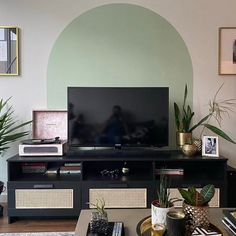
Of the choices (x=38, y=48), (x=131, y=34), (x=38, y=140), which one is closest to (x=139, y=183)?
(x=38, y=140)

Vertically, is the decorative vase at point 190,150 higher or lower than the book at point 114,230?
higher

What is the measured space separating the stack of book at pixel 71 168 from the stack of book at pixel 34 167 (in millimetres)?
182

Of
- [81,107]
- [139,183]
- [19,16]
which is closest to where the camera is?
[139,183]

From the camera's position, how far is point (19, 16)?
116 inches

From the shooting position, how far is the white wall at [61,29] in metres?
2.95

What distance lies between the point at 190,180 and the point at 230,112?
3.01ft

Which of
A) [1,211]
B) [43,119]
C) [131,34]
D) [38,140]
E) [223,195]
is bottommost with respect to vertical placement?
[1,211]

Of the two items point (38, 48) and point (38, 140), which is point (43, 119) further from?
point (38, 48)

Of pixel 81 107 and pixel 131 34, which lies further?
pixel 131 34

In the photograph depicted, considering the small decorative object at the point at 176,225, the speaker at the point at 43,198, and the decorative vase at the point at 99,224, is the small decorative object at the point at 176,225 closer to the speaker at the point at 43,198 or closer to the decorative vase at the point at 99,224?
the decorative vase at the point at 99,224

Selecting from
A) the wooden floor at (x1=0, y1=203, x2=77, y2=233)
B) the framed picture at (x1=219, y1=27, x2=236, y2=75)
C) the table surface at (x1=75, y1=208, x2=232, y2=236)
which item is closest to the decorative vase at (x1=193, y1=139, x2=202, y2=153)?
the framed picture at (x1=219, y1=27, x2=236, y2=75)

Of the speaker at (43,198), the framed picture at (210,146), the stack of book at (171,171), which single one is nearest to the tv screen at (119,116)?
the stack of book at (171,171)

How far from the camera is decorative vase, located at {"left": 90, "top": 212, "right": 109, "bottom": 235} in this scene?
1.40m

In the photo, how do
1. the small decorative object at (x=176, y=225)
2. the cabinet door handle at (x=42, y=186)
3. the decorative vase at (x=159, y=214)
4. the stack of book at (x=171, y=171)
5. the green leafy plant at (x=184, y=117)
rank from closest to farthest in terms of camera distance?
the small decorative object at (x=176, y=225)
the decorative vase at (x=159, y=214)
the cabinet door handle at (x=42, y=186)
the stack of book at (x=171, y=171)
the green leafy plant at (x=184, y=117)
